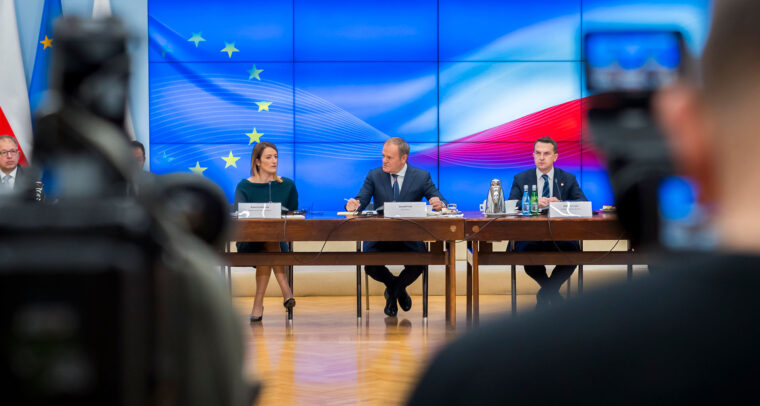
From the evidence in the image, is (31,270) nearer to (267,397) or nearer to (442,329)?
(267,397)

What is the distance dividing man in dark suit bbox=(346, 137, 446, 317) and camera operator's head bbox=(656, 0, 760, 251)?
15.5 ft

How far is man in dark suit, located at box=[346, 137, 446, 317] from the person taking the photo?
5.13 meters

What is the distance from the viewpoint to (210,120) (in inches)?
263

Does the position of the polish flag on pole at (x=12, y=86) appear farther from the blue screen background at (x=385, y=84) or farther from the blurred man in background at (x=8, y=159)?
the blurred man in background at (x=8, y=159)

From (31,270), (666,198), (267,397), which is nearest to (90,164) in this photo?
(31,270)

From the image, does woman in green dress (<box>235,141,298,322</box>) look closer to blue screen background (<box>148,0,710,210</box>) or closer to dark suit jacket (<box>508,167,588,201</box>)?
blue screen background (<box>148,0,710,210</box>)

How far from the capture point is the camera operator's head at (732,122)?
0.27 meters

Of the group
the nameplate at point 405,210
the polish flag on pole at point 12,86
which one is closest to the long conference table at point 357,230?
the nameplate at point 405,210

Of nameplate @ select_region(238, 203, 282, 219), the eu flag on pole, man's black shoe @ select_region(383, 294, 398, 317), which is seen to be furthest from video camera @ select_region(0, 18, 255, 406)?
the eu flag on pole

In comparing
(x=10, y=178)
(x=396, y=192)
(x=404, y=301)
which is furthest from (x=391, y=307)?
(x=10, y=178)

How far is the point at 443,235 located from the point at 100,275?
12.4 feet

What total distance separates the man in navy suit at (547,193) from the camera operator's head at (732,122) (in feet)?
14.8

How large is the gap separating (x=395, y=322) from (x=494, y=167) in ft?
7.69

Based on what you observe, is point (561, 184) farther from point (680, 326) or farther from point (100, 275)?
point (680, 326)
